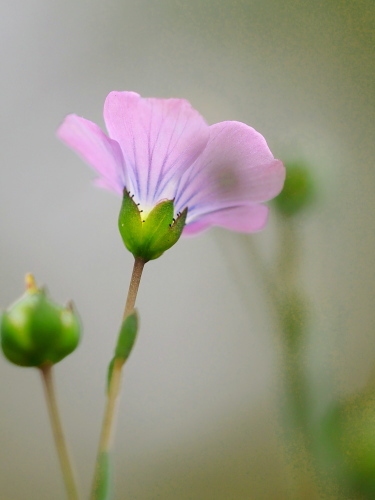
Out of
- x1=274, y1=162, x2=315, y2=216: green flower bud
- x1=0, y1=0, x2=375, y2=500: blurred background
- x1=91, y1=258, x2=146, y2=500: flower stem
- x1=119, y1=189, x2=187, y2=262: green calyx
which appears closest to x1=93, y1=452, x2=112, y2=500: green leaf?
x1=91, y1=258, x2=146, y2=500: flower stem

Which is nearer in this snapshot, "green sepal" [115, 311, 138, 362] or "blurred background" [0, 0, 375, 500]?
"green sepal" [115, 311, 138, 362]

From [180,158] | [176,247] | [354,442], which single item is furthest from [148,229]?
[176,247]

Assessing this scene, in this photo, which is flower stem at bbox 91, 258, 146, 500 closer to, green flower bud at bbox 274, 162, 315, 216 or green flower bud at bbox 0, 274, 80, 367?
green flower bud at bbox 0, 274, 80, 367

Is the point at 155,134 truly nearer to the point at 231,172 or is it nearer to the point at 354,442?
the point at 231,172

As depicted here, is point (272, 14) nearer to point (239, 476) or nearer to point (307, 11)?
point (307, 11)

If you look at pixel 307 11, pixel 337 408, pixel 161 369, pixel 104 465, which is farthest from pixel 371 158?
pixel 104 465
